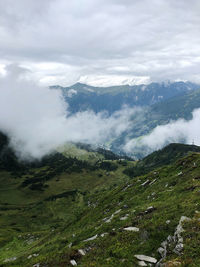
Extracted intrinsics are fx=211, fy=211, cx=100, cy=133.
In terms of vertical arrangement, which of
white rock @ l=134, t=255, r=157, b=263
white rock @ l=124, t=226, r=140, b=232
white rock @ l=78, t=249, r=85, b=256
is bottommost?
white rock @ l=78, t=249, r=85, b=256

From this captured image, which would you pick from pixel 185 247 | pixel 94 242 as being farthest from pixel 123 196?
pixel 185 247

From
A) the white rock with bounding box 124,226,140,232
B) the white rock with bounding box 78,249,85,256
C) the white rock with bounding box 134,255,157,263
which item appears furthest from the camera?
the white rock with bounding box 124,226,140,232

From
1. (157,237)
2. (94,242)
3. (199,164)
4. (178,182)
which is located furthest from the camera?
(199,164)

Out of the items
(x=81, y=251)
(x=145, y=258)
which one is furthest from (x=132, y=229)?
(x=81, y=251)

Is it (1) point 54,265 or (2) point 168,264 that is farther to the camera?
(1) point 54,265

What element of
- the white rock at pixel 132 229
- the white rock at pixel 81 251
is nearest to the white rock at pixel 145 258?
the white rock at pixel 132 229

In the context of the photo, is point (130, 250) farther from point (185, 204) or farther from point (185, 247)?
point (185, 204)

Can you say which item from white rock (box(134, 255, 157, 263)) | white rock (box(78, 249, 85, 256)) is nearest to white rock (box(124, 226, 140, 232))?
white rock (box(134, 255, 157, 263))

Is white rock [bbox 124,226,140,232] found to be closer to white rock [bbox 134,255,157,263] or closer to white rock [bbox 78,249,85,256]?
white rock [bbox 134,255,157,263]

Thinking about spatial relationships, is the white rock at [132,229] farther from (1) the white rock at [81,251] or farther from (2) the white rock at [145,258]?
(1) the white rock at [81,251]

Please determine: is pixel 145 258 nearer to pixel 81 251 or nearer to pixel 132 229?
pixel 132 229

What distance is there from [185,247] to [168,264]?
265cm

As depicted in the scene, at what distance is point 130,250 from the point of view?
21547mm

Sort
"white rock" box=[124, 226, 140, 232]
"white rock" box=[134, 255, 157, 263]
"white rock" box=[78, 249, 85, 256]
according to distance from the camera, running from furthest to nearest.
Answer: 1. "white rock" box=[124, 226, 140, 232]
2. "white rock" box=[78, 249, 85, 256]
3. "white rock" box=[134, 255, 157, 263]
